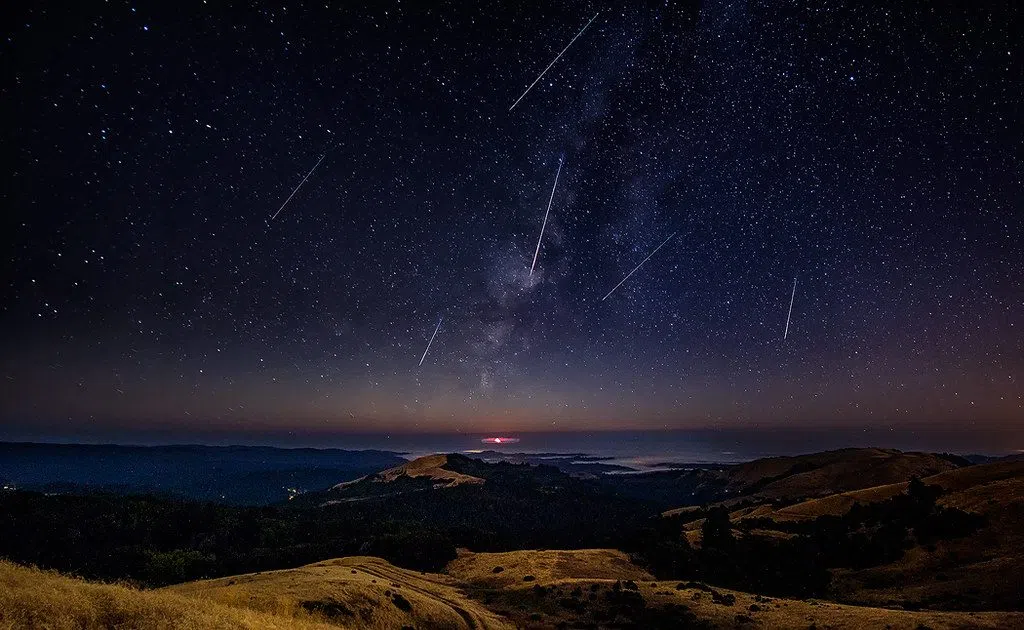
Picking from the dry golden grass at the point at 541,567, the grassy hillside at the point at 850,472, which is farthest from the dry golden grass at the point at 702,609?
the grassy hillside at the point at 850,472

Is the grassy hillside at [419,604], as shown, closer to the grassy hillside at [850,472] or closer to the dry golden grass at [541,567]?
the dry golden grass at [541,567]

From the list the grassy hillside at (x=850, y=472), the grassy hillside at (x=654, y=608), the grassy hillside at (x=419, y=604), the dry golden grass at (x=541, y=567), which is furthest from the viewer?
the grassy hillside at (x=850, y=472)

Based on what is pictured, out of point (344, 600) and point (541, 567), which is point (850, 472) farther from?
point (344, 600)

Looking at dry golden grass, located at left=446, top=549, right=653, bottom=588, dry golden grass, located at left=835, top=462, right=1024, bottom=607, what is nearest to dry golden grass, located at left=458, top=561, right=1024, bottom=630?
dry golden grass, located at left=446, top=549, right=653, bottom=588

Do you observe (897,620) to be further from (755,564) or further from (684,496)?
(684,496)

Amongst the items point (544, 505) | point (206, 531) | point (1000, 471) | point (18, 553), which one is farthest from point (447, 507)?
point (1000, 471)
